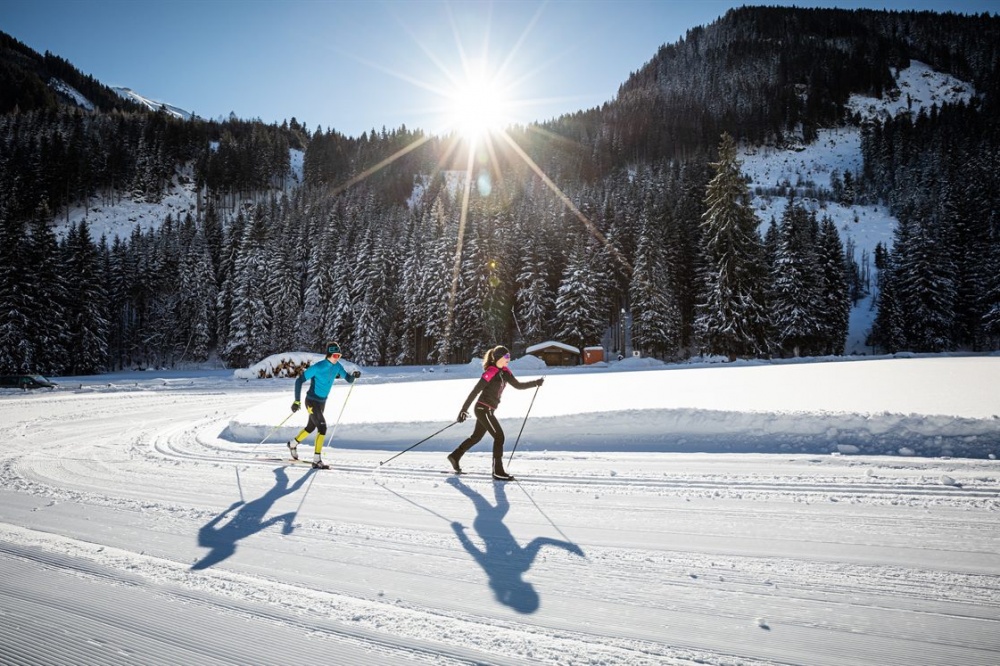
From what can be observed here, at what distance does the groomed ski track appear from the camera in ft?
8.90

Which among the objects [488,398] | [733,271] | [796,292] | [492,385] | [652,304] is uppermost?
[733,271]

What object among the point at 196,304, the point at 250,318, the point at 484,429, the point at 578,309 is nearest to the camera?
the point at 484,429

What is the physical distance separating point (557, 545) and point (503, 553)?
0.49 metres

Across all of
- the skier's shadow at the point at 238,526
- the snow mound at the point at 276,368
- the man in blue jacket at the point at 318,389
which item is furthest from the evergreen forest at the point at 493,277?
the skier's shadow at the point at 238,526

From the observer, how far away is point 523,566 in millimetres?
3734

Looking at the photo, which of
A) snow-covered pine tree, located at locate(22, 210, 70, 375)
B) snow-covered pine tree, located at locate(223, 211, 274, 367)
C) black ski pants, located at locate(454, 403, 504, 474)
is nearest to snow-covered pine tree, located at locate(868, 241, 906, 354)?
black ski pants, located at locate(454, 403, 504, 474)

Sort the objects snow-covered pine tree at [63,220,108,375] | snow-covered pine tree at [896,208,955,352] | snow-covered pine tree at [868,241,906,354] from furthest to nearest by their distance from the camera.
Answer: snow-covered pine tree at [868,241,906,354], snow-covered pine tree at [63,220,108,375], snow-covered pine tree at [896,208,955,352]

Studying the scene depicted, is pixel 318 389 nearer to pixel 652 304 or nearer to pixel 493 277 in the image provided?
pixel 493 277

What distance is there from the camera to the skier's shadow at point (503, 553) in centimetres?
326

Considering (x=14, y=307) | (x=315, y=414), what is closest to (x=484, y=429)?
(x=315, y=414)

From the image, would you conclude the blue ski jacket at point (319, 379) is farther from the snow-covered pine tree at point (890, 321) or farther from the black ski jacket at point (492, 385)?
the snow-covered pine tree at point (890, 321)

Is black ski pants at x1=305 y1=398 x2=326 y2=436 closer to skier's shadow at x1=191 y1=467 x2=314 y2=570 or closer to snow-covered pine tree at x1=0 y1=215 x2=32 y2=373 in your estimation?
skier's shadow at x1=191 y1=467 x2=314 y2=570

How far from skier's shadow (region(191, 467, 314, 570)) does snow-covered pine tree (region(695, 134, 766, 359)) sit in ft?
103

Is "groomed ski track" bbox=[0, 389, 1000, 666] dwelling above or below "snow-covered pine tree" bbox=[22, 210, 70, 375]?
below
